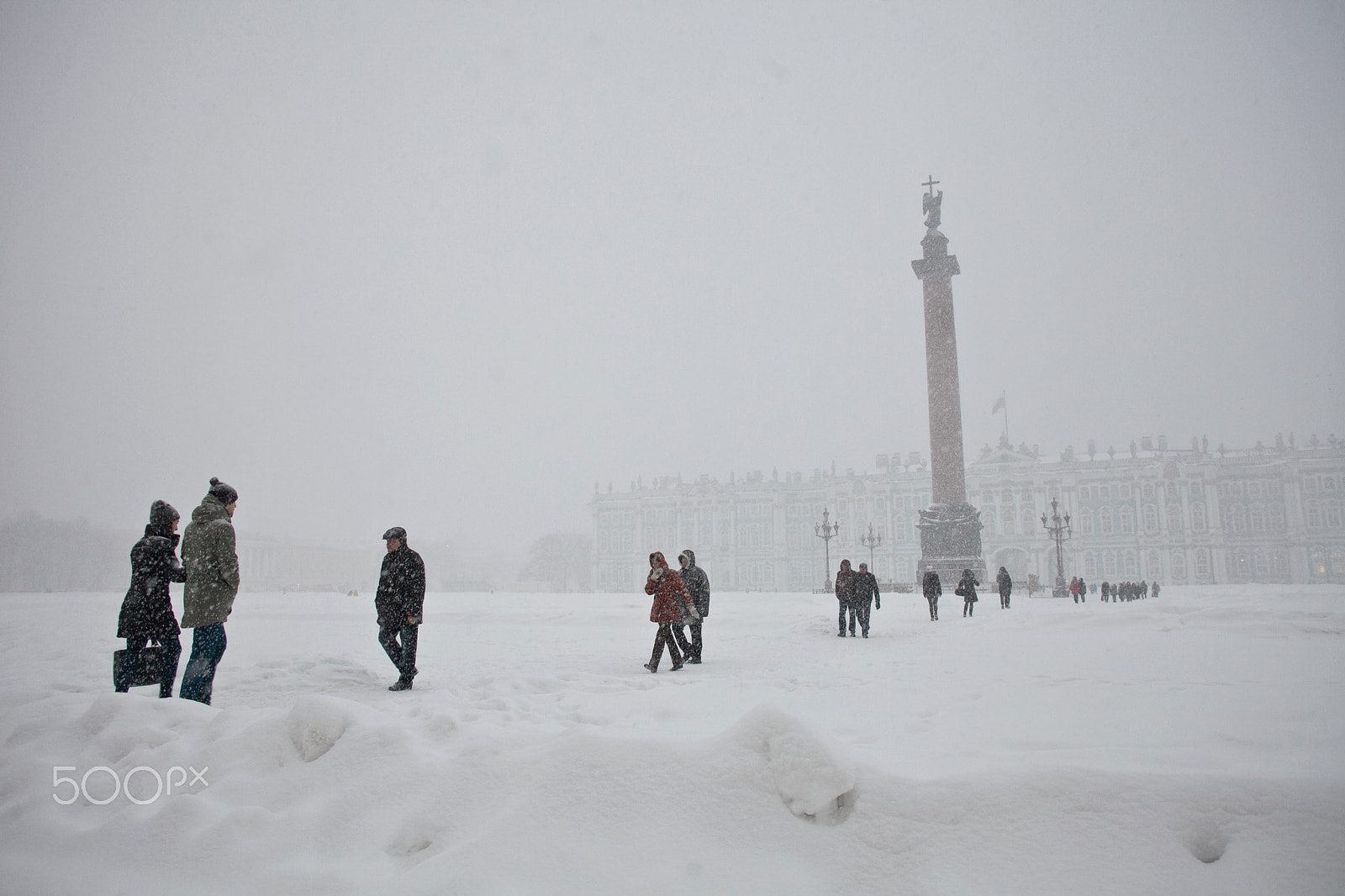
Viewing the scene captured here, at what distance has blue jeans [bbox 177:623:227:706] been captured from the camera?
16.0 ft

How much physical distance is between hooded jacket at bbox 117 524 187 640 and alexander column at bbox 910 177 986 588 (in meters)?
27.2

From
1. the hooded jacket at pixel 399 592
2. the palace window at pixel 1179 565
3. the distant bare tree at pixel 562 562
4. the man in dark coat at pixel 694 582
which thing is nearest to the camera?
the hooded jacket at pixel 399 592

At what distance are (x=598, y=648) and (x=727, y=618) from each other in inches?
262

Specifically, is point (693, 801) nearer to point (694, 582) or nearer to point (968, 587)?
point (694, 582)

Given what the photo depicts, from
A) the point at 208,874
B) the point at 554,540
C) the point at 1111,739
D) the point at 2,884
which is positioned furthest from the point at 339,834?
the point at 554,540

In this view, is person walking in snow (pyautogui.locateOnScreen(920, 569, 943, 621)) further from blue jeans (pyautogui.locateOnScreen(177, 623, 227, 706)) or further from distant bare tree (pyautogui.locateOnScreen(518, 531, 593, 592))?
distant bare tree (pyautogui.locateOnScreen(518, 531, 593, 592))

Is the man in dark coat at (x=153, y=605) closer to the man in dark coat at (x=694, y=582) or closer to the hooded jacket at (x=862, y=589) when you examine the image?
the man in dark coat at (x=694, y=582)

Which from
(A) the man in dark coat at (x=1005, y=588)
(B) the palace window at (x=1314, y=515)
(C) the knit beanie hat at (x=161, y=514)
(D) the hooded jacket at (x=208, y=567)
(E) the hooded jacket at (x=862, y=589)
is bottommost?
(A) the man in dark coat at (x=1005, y=588)

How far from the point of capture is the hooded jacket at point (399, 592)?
20.4ft

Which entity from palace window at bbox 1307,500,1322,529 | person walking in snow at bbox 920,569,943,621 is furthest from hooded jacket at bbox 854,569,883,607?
palace window at bbox 1307,500,1322,529

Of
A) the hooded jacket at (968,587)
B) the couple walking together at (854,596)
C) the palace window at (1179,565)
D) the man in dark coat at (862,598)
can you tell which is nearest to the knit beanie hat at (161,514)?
the couple walking together at (854,596)

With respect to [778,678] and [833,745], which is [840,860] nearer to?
[833,745]

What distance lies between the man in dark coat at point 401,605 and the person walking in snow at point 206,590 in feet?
4.13

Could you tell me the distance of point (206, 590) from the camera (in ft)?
16.3
